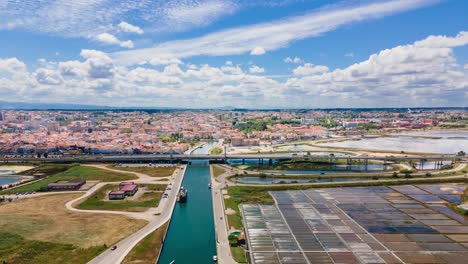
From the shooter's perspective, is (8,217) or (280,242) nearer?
(280,242)

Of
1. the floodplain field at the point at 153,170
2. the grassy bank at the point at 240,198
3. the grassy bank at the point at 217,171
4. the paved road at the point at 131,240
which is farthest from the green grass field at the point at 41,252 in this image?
the grassy bank at the point at 217,171

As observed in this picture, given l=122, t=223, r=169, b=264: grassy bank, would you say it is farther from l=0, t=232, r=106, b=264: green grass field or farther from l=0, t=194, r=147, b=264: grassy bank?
l=0, t=232, r=106, b=264: green grass field

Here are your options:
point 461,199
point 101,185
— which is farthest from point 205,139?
point 461,199

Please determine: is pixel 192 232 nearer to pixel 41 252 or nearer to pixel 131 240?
pixel 131 240

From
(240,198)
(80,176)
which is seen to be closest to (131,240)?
(240,198)

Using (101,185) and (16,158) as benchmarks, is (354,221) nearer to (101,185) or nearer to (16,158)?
(101,185)

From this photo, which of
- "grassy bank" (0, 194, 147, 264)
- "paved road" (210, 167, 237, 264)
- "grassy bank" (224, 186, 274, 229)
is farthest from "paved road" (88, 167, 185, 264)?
"grassy bank" (224, 186, 274, 229)
